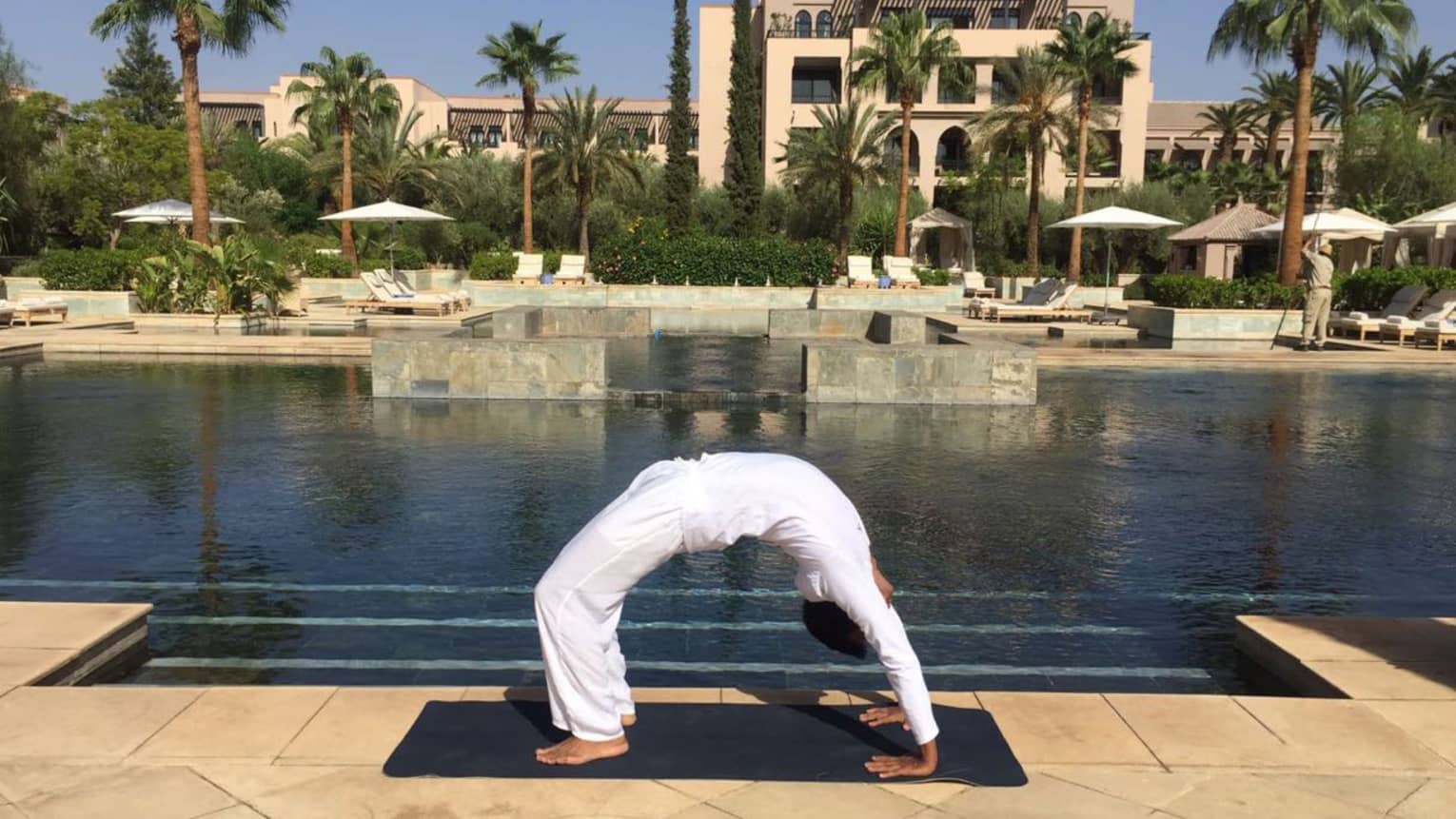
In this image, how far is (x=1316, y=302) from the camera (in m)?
19.3

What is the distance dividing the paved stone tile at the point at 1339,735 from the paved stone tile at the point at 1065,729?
1.77ft

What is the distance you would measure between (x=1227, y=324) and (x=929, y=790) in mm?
20635

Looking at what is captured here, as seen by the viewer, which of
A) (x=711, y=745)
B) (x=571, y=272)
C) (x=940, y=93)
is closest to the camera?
(x=711, y=745)

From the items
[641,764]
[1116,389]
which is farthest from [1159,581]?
[1116,389]

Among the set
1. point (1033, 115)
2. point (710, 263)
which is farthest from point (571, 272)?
point (1033, 115)

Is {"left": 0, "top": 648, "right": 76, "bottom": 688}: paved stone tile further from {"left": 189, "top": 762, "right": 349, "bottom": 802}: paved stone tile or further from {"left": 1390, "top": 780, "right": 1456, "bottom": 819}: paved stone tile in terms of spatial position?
{"left": 1390, "top": 780, "right": 1456, "bottom": 819}: paved stone tile

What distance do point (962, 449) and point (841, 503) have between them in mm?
7214

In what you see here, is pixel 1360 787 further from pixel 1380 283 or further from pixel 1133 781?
pixel 1380 283

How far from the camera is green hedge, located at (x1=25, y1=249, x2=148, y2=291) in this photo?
78.8 ft

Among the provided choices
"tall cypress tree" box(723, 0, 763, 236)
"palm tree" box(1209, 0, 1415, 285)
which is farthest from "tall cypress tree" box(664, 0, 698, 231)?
"palm tree" box(1209, 0, 1415, 285)

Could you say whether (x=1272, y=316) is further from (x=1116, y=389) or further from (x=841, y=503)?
(x=841, y=503)

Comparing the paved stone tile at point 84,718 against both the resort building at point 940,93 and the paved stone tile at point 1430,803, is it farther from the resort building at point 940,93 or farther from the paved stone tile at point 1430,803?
the resort building at point 940,93

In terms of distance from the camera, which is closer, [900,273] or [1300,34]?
[1300,34]

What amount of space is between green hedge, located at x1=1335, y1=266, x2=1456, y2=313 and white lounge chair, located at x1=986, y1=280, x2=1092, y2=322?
5.88 meters
